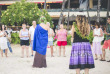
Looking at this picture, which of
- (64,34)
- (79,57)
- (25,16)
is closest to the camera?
(79,57)

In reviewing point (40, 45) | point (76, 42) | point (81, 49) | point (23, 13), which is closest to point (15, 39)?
point (23, 13)

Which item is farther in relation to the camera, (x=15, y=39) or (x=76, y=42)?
(x=15, y=39)

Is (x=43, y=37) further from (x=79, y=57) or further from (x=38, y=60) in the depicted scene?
(x=79, y=57)

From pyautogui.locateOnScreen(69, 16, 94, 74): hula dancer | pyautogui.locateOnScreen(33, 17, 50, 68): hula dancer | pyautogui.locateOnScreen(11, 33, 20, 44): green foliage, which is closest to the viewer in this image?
pyautogui.locateOnScreen(69, 16, 94, 74): hula dancer

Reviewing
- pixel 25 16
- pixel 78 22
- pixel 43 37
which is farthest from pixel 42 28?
pixel 25 16

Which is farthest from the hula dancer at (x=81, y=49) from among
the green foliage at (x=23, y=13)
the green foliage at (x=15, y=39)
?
the green foliage at (x=23, y=13)

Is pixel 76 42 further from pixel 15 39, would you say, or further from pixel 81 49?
pixel 15 39

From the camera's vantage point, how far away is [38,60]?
29.9 feet

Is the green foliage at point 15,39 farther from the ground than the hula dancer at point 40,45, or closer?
closer

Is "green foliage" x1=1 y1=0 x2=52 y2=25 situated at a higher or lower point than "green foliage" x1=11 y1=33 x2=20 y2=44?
higher

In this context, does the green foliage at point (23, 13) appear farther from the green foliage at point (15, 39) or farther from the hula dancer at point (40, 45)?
the hula dancer at point (40, 45)

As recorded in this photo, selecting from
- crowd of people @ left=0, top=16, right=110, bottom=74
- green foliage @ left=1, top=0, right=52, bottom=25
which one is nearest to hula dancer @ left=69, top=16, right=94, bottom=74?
crowd of people @ left=0, top=16, right=110, bottom=74

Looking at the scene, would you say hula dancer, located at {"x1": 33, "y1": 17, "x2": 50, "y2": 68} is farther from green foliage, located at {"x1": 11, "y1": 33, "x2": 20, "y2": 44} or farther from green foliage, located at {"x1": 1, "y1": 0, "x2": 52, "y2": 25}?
green foliage, located at {"x1": 1, "y1": 0, "x2": 52, "y2": 25}

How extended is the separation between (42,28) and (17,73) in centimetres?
199
